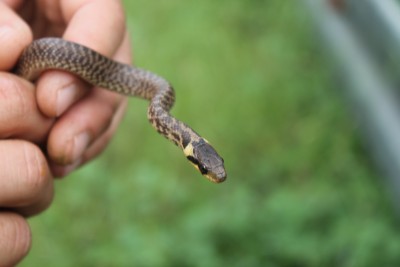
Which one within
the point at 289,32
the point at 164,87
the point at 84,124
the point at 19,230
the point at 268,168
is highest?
the point at 289,32

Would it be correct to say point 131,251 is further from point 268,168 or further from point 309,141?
point 309,141

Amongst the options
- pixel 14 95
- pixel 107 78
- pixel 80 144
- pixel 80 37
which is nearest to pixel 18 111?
pixel 14 95

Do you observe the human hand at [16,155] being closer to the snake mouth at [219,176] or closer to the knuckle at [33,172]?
the knuckle at [33,172]

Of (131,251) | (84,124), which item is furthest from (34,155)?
(131,251)

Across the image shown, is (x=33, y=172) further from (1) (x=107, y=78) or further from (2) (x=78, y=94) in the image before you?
(1) (x=107, y=78)

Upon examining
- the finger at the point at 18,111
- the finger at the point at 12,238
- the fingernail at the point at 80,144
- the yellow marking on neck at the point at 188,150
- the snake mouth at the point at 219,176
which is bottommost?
the finger at the point at 12,238

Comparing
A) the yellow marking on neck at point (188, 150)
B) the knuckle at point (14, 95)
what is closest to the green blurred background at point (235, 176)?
the yellow marking on neck at point (188, 150)

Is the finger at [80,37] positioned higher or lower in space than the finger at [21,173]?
higher
